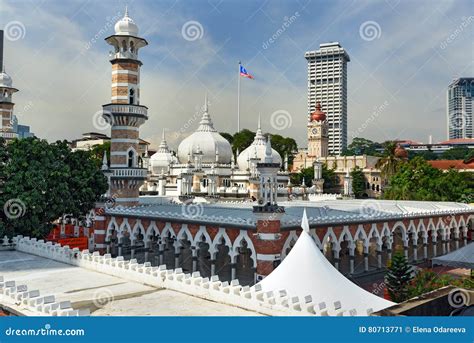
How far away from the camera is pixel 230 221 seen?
66.3 ft

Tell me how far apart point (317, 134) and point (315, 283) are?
289ft

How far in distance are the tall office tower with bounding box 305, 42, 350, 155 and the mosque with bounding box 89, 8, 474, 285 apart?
41023 mm

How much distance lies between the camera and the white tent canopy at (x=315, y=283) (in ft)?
39.4

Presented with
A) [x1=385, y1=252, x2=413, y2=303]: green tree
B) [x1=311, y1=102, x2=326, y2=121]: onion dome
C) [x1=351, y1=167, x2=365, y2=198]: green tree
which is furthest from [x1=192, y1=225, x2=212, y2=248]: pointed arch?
[x1=311, y1=102, x2=326, y2=121]: onion dome

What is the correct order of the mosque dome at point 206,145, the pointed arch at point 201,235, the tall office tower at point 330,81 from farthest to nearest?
the tall office tower at point 330,81
the mosque dome at point 206,145
the pointed arch at point 201,235

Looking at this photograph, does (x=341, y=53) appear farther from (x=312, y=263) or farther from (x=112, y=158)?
(x=312, y=263)

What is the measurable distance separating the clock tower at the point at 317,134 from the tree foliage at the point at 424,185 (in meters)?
44.9

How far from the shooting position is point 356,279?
74.3ft

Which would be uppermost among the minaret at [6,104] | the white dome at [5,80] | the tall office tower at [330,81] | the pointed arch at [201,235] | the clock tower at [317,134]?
the tall office tower at [330,81]

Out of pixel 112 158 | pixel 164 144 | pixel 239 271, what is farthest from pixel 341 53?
pixel 239 271

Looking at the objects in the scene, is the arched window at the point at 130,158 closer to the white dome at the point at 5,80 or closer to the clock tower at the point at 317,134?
the white dome at the point at 5,80

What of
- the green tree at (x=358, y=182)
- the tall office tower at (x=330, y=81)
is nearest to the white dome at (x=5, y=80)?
the tall office tower at (x=330, y=81)

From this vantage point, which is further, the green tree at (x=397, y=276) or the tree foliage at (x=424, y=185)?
the tree foliage at (x=424, y=185)
